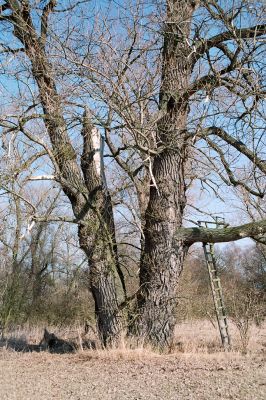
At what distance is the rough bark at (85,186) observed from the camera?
9.93 metres

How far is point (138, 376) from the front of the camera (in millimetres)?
6922

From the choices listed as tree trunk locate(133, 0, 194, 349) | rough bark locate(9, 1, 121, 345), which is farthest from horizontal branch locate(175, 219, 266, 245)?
rough bark locate(9, 1, 121, 345)

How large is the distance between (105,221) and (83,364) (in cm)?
326

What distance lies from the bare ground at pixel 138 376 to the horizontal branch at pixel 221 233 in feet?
7.05

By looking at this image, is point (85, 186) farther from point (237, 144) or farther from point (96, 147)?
point (237, 144)

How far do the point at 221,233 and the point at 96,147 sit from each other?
12.3 ft

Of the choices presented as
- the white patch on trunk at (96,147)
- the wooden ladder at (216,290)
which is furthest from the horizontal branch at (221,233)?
Answer: the white patch on trunk at (96,147)

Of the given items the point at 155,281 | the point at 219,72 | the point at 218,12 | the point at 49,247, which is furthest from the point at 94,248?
the point at 49,247

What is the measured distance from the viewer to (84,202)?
10.5 metres

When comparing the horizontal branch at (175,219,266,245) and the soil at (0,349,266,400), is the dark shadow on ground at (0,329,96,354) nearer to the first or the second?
the soil at (0,349,266,400)

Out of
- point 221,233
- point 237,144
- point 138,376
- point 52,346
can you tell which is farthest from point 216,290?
point 52,346

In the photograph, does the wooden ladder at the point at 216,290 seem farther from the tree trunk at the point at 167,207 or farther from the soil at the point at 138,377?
the soil at the point at 138,377

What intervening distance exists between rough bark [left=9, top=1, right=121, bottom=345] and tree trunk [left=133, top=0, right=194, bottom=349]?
0.77 metres

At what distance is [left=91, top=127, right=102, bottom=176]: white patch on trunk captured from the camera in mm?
10820
